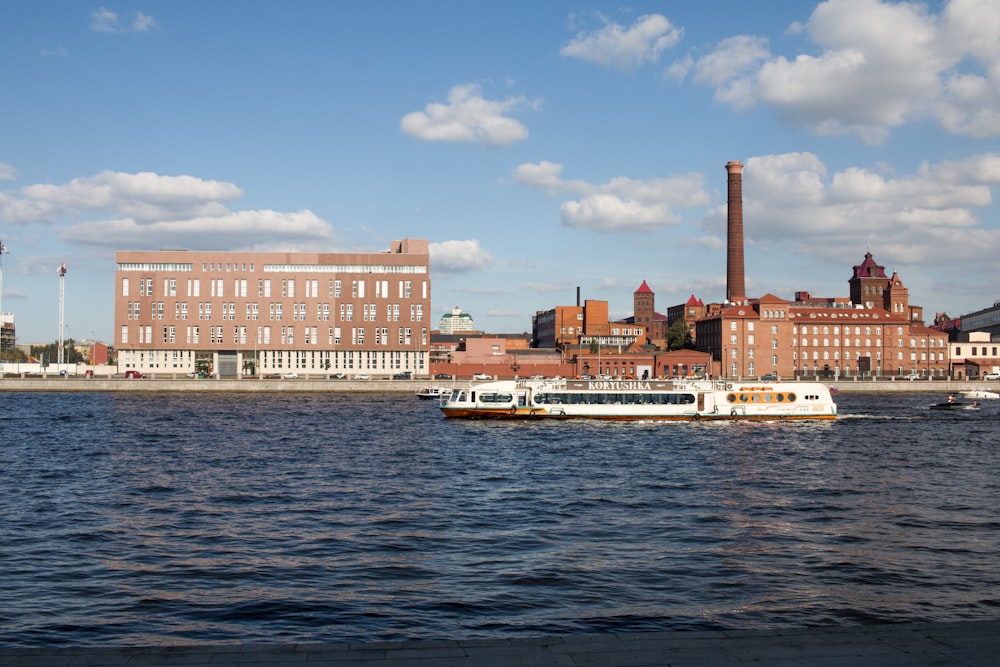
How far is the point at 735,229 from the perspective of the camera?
15812cm

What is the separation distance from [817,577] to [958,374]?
17357 cm

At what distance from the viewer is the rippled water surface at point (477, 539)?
1794cm

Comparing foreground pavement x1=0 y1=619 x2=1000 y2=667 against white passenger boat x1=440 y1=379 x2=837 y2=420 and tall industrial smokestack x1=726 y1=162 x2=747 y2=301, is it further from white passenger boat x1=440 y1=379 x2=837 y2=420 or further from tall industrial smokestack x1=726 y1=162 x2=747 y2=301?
tall industrial smokestack x1=726 y1=162 x2=747 y2=301

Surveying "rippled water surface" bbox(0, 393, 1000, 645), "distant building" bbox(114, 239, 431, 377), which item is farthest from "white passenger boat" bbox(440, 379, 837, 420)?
"distant building" bbox(114, 239, 431, 377)

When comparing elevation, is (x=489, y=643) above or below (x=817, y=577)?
above

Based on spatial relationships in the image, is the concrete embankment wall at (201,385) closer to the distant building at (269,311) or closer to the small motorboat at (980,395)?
the distant building at (269,311)

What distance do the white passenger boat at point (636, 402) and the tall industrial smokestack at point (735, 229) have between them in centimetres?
8627

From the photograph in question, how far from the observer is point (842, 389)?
147250 millimetres

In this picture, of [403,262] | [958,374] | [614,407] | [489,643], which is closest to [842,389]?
[958,374]

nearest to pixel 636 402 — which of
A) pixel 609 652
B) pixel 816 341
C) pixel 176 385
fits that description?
pixel 609 652

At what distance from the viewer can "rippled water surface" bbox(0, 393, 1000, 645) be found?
17.9 meters

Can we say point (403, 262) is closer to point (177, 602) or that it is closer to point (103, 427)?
point (103, 427)

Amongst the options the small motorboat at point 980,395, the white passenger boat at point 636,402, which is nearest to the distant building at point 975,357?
the small motorboat at point 980,395

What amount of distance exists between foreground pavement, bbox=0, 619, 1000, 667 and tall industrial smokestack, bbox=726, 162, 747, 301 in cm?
15216
